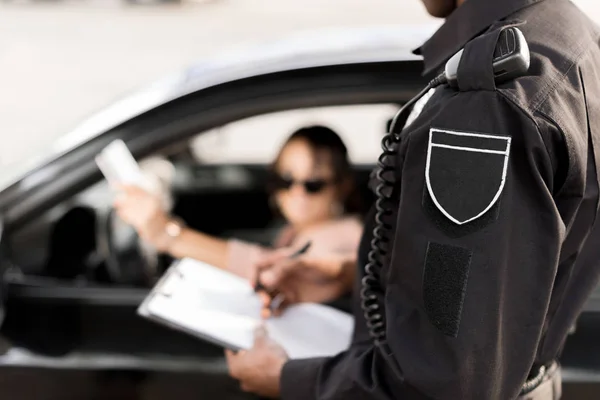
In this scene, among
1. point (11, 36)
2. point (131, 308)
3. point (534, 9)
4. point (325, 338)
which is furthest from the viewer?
point (11, 36)

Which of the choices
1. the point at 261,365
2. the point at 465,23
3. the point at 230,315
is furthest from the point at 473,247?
the point at 230,315

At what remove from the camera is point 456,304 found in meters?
1.02

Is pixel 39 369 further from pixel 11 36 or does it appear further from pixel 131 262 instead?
pixel 11 36

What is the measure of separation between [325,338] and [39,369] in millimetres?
648

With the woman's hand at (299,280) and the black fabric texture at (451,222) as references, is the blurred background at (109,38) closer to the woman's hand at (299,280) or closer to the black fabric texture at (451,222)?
the woman's hand at (299,280)

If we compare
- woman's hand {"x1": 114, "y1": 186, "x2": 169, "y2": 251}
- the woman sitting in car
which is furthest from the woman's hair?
woman's hand {"x1": 114, "y1": 186, "x2": 169, "y2": 251}

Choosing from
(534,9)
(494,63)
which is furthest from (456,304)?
(534,9)

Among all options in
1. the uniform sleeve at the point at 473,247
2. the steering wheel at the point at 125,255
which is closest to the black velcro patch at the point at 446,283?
the uniform sleeve at the point at 473,247

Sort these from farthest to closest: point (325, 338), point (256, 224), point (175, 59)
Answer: point (175, 59) → point (256, 224) → point (325, 338)

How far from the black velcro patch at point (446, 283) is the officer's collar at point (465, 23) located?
348 mm

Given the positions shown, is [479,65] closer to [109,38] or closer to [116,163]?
[116,163]

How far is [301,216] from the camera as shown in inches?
85.4

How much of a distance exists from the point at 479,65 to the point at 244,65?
86cm

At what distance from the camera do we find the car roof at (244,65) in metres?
1.71
